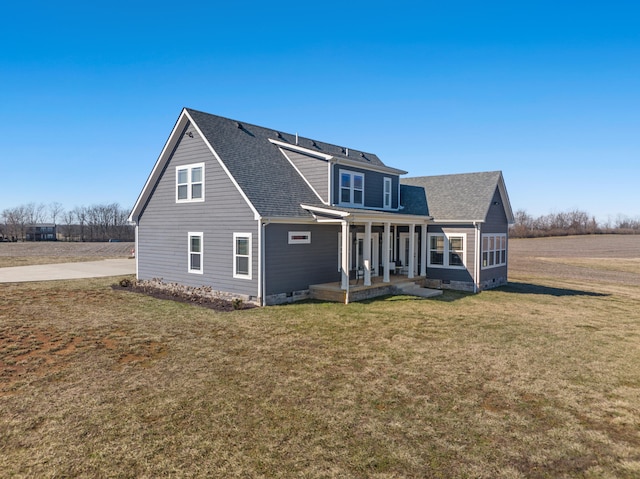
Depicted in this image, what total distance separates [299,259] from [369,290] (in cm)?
318

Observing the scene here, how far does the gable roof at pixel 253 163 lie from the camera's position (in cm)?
1502

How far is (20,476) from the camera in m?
4.45

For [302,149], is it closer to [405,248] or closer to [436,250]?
[405,248]

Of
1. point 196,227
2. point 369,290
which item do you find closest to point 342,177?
point 369,290

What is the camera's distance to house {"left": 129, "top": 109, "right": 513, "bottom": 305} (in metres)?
14.8

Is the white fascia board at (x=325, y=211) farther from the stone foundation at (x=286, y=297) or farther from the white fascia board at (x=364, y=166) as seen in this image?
the stone foundation at (x=286, y=297)

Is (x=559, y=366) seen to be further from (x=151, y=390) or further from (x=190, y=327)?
(x=190, y=327)

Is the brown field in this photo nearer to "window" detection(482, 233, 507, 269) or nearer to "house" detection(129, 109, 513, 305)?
"house" detection(129, 109, 513, 305)

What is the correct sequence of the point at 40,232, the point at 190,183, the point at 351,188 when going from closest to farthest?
1. the point at 190,183
2. the point at 351,188
3. the point at 40,232

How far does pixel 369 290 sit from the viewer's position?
52.9 ft

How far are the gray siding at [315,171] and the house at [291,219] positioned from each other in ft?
0.15

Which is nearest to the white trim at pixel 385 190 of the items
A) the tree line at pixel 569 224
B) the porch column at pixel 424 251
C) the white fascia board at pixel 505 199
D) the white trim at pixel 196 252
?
the porch column at pixel 424 251

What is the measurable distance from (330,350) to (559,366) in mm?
4893

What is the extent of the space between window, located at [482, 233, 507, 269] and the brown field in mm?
6671
